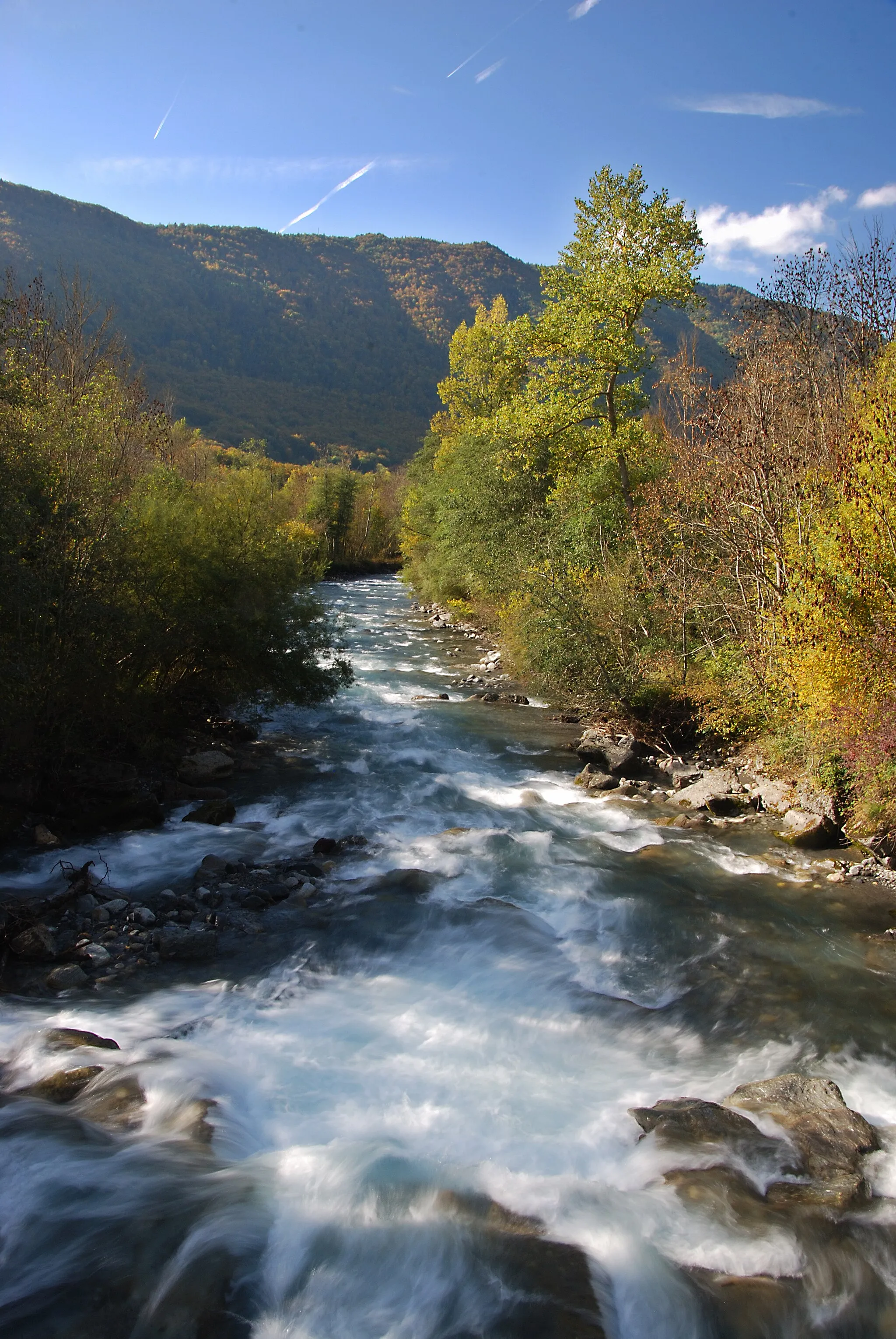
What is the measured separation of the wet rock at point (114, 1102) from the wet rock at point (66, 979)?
164 centimetres

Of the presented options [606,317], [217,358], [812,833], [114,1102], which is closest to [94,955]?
[114,1102]

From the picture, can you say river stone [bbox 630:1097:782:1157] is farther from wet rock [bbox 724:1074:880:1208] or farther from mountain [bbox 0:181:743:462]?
mountain [bbox 0:181:743:462]

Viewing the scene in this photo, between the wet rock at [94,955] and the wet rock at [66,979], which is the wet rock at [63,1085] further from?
the wet rock at [94,955]

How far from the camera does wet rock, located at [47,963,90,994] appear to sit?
26.7 ft

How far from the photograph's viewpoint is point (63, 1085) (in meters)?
6.59

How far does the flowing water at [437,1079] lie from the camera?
5031mm

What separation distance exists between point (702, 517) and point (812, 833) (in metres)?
8.85

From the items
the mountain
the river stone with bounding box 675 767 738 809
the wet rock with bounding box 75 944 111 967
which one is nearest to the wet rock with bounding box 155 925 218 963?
the wet rock with bounding box 75 944 111 967

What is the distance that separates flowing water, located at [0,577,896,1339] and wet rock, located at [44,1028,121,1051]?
0.10m

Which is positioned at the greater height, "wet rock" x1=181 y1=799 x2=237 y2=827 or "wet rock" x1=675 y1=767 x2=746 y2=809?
"wet rock" x1=675 y1=767 x2=746 y2=809

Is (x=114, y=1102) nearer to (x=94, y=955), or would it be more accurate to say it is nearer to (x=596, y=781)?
(x=94, y=955)

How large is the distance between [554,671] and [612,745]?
9.26ft

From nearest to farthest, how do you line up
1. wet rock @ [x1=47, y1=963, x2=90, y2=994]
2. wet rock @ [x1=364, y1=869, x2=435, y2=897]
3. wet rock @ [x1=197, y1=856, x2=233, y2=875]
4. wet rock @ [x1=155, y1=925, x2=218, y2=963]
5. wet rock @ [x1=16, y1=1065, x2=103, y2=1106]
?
wet rock @ [x1=16, y1=1065, x2=103, y2=1106] → wet rock @ [x1=47, y1=963, x2=90, y2=994] → wet rock @ [x1=155, y1=925, x2=218, y2=963] → wet rock @ [x1=364, y1=869, x2=435, y2=897] → wet rock @ [x1=197, y1=856, x2=233, y2=875]

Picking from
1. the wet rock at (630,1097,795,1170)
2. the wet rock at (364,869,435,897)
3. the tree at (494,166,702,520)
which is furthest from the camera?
the tree at (494,166,702,520)
